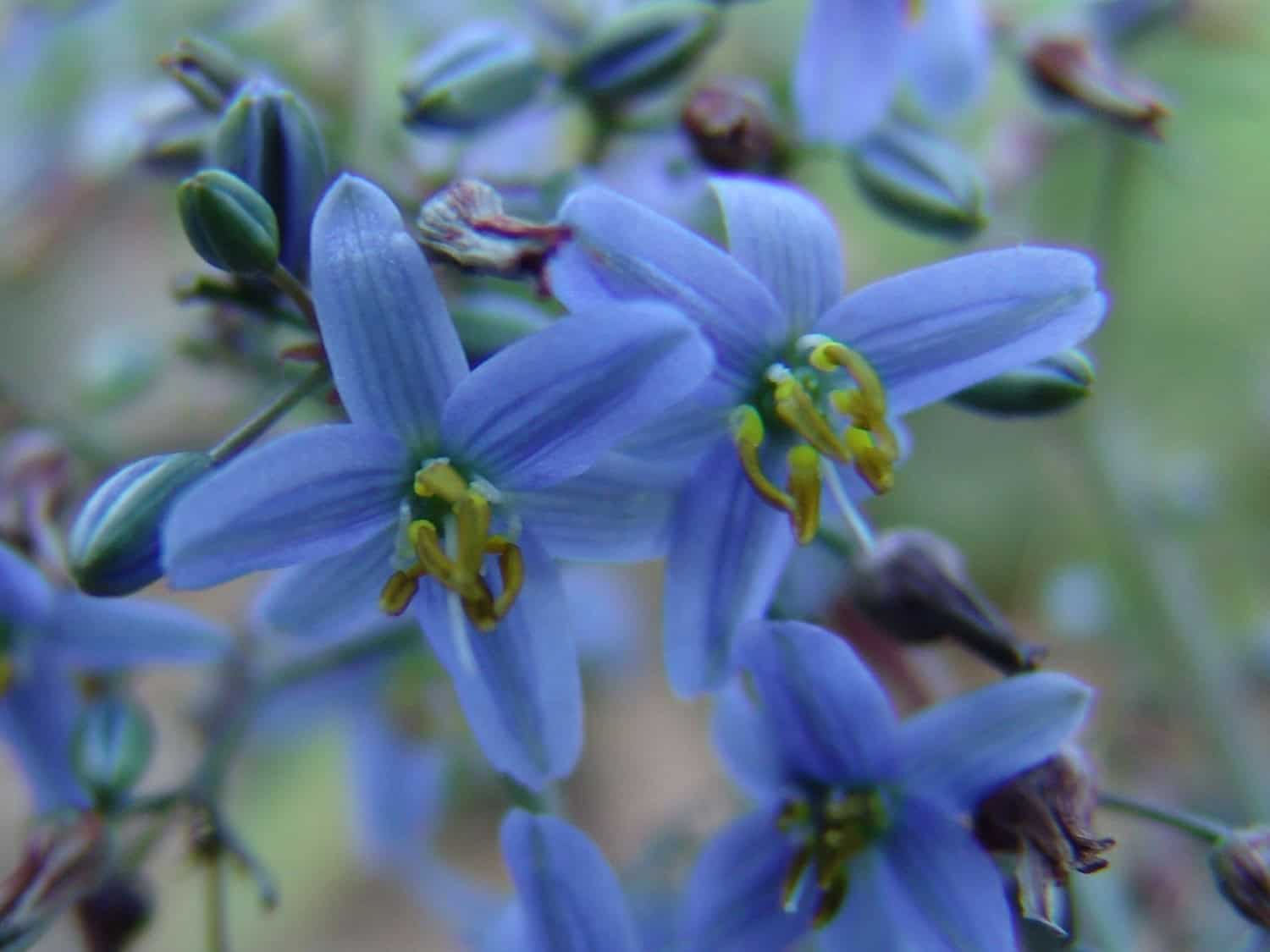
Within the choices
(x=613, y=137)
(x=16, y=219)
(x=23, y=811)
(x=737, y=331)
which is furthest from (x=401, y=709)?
(x=23, y=811)

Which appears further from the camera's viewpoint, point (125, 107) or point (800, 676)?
point (125, 107)

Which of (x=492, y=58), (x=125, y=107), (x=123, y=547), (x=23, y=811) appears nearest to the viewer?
(x=123, y=547)

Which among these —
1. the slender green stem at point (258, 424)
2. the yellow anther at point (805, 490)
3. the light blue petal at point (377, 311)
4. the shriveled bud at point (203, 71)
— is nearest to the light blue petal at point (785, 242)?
the yellow anther at point (805, 490)

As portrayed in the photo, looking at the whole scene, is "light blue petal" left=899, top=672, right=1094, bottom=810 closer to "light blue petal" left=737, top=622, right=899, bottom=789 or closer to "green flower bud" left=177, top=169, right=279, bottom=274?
"light blue petal" left=737, top=622, right=899, bottom=789

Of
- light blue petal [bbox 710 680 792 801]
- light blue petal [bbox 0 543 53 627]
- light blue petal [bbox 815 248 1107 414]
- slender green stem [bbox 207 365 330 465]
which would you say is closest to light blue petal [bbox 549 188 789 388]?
light blue petal [bbox 815 248 1107 414]

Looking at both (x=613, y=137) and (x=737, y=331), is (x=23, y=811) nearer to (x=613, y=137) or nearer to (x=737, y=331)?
(x=613, y=137)

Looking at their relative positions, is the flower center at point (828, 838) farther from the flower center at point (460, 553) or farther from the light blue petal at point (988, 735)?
the flower center at point (460, 553)
